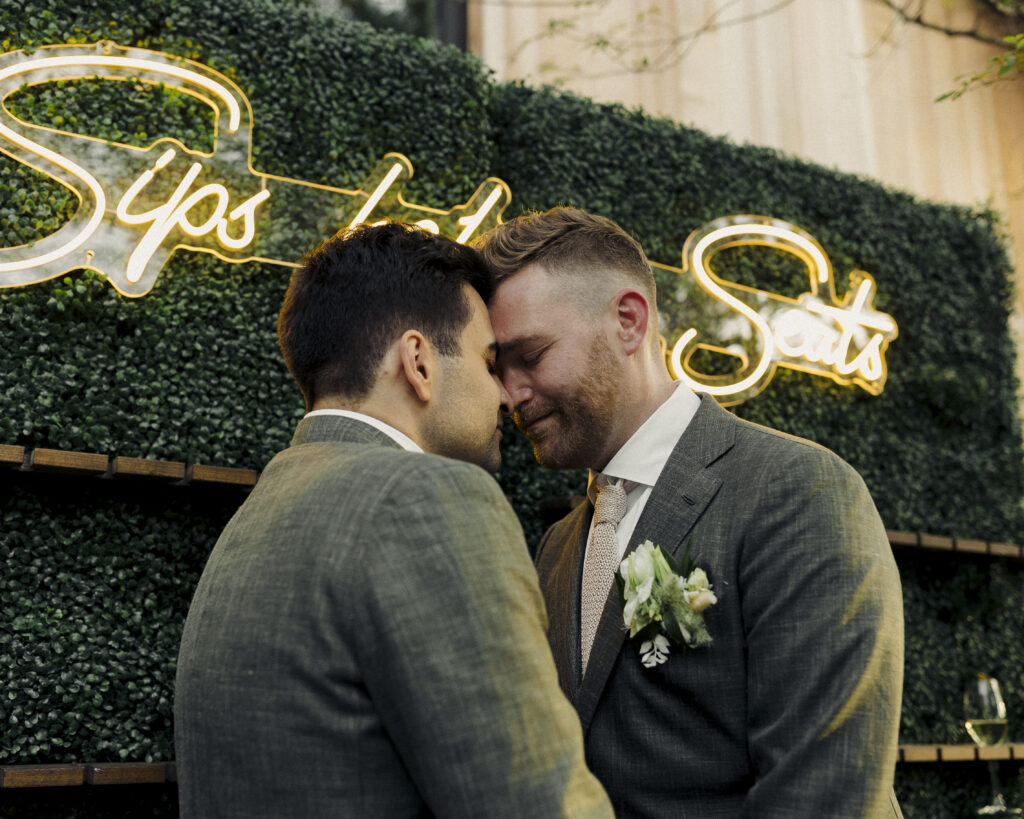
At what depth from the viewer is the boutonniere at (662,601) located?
1.83 meters

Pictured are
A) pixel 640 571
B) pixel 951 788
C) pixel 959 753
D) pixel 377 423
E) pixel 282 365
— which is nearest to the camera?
pixel 377 423

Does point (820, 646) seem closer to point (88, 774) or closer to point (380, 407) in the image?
point (380, 407)

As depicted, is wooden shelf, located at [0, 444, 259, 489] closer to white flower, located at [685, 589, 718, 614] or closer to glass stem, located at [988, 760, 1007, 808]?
white flower, located at [685, 589, 718, 614]

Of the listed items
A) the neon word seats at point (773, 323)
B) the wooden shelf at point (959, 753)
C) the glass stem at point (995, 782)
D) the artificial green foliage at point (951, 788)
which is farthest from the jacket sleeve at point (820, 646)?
the glass stem at point (995, 782)

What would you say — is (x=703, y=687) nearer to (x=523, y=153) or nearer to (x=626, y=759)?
(x=626, y=759)

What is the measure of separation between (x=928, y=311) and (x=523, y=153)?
2.38m

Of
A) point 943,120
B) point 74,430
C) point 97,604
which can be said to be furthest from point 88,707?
point 943,120

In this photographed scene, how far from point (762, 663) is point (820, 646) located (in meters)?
0.12

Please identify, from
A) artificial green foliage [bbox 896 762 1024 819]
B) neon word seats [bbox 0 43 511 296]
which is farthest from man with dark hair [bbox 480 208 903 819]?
artificial green foliage [bbox 896 762 1024 819]

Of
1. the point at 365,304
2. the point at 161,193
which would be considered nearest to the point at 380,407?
the point at 365,304

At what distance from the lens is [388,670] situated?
121cm

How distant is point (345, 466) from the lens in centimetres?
137

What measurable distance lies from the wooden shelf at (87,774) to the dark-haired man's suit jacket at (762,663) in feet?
5.00

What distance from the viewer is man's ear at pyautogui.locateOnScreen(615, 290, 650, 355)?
7.48 feet
